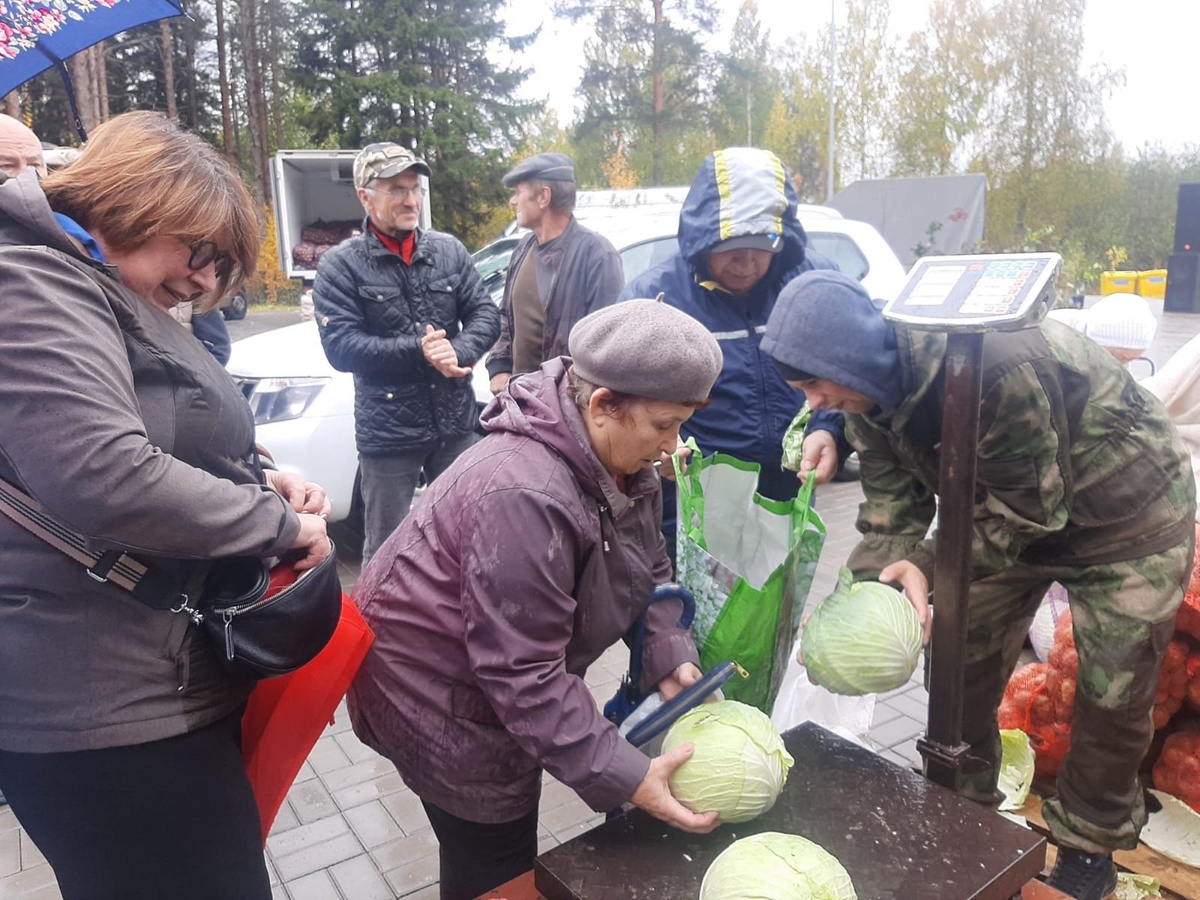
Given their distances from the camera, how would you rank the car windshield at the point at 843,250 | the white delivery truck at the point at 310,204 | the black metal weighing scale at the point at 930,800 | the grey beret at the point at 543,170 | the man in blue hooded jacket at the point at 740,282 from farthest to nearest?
1. the white delivery truck at the point at 310,204
2. the car windshield at the point at 843,250
3. the grey beret at the point at 543,170
4. the man in blue hooded jacket at the point at 740,282
5. the black metal weighing scale at the point at 930,800

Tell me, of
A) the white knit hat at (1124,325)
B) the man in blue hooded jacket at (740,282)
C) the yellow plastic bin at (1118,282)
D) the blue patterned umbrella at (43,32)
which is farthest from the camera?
the yellow plastic bin at (1118,282)

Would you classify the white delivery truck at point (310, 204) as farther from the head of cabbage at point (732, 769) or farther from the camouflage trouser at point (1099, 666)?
the head of cabbage at point (732, 769)

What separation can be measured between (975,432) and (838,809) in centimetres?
79

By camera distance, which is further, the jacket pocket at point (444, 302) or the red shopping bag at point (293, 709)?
the jacket pocket at point (444, 302)

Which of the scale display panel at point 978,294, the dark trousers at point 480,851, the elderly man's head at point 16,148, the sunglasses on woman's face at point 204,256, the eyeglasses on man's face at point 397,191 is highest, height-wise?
the elderly man's head at point 16,148

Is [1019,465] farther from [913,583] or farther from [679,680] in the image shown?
[679,680]

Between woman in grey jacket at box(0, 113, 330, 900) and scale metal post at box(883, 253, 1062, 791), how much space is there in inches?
50.8

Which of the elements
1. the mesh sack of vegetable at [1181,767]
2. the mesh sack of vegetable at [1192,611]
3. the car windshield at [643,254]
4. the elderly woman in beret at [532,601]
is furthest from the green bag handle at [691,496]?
the car windshield at [643,254]

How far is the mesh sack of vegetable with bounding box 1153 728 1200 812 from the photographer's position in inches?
113

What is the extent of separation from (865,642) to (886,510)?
75 centimetres

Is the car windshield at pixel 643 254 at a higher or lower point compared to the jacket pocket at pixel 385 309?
higher

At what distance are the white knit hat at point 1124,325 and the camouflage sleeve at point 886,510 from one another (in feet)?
8.06

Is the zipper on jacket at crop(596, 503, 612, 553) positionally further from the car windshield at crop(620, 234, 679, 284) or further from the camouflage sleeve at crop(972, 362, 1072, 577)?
the car windshield at crop(620, 234, 679, 284)

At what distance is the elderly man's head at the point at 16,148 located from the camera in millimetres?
2342
